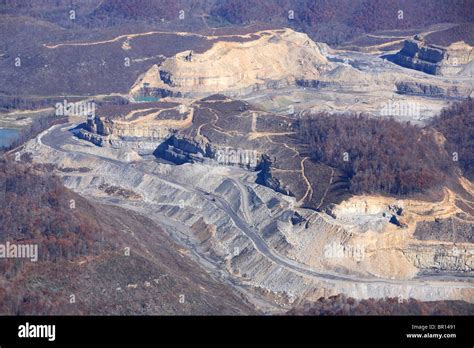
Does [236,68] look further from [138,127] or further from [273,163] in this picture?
[273,163]

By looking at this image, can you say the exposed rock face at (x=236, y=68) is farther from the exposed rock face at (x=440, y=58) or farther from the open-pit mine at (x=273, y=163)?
the exposed rock face at (x=440, y=58)

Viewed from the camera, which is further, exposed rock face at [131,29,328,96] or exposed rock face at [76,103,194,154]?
exposed rock face at [131,29,328,96]

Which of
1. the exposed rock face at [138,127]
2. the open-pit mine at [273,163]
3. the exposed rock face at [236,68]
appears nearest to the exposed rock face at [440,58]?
the open-pit mine at [273,163]

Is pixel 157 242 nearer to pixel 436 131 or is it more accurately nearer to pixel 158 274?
pixel 158 274

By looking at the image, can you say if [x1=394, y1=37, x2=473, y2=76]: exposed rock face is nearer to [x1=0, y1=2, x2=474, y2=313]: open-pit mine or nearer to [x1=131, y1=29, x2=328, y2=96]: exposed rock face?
[x1=0, y1=2, x2=474, y2=313]: open-pit mine

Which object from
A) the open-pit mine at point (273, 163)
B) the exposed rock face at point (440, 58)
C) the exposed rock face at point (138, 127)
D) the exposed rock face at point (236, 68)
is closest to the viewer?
the open-pit mine at point (273, 163)

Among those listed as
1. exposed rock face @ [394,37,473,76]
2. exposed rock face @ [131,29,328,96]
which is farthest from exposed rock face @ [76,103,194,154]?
exposed rock face @ [394,37,473,76]

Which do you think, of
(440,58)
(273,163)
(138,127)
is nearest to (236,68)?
(440,58)
